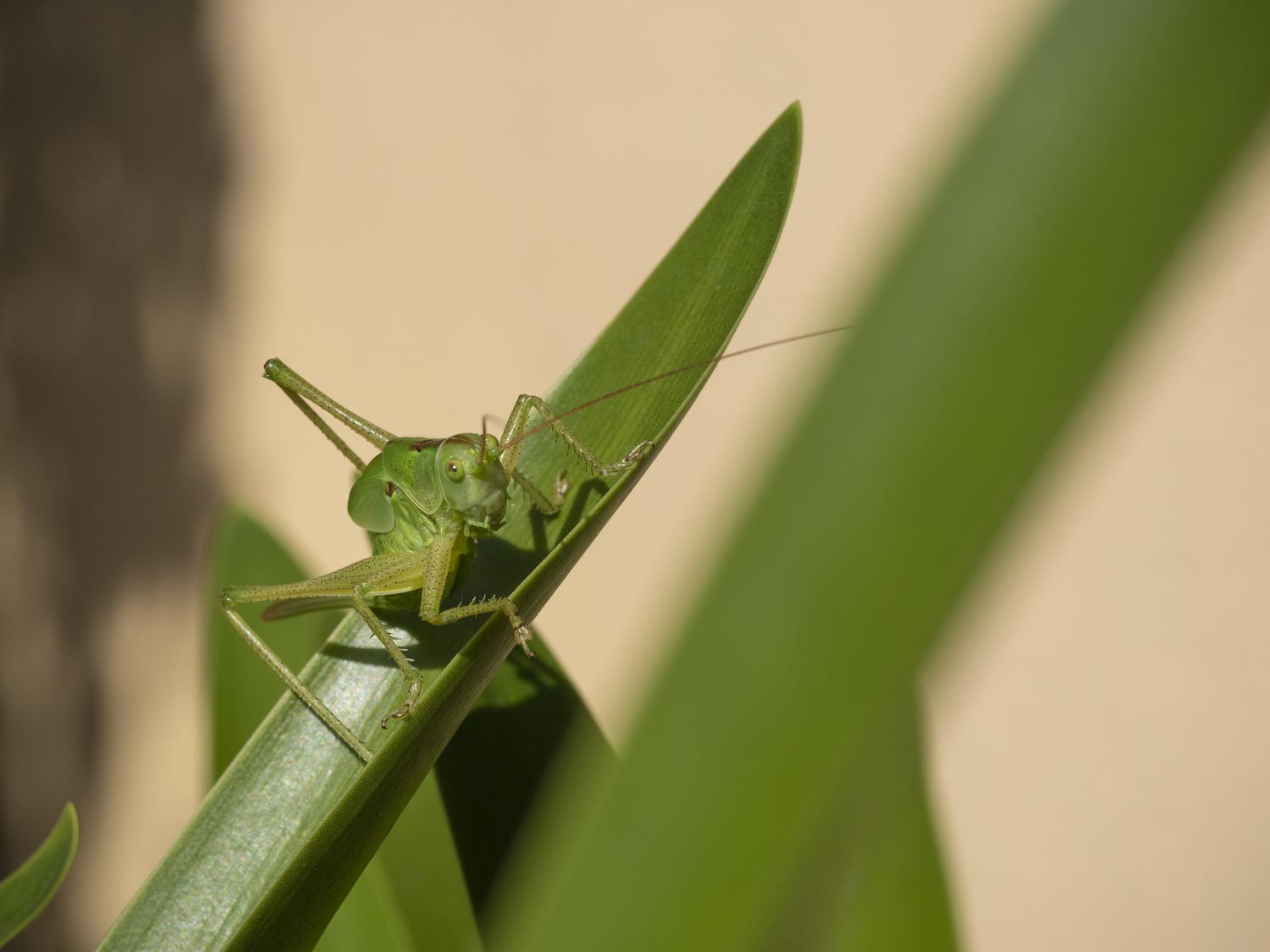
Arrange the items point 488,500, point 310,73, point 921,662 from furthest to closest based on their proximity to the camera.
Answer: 1. point 310,73
2. point 488,500
3. point 921,662

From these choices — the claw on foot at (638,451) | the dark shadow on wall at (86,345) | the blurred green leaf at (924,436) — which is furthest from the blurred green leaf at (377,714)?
the dark shadow on wall at (86,345)

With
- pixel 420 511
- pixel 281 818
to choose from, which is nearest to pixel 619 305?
pixel 420 511

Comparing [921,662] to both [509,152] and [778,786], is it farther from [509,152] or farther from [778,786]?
[509,152]

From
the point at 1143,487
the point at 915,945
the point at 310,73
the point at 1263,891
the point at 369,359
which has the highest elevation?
the point at 310,73

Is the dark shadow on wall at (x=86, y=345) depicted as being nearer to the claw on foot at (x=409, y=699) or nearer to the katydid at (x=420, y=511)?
the katydid at (x=420, y=511)

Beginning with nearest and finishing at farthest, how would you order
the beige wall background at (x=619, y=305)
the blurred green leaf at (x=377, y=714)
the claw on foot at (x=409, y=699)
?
1. the blurred green leaf at (x=377, y=714)
2. the claw on foot at (x=409, y=699)
3. the beige wall background at (x=619, y=305)

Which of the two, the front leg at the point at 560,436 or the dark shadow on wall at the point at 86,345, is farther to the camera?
the dark shadow on wall at the point at 86,345

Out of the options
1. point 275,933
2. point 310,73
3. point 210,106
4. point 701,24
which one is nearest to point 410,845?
point 275,933
